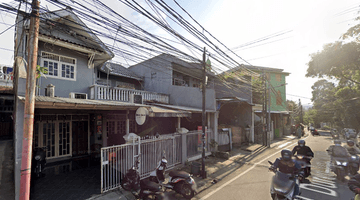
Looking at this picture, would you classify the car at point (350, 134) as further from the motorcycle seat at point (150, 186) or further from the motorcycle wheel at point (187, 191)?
the motorcycle seat at point (150, 186)

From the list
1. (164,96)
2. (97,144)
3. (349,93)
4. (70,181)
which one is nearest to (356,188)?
(70,181)

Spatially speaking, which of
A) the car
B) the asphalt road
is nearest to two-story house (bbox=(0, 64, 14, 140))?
the asphalt road

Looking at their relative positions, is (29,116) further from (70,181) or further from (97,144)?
(97,144)

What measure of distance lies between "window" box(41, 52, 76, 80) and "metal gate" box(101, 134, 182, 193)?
19.1ft

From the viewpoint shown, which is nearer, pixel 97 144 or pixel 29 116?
pixel 29 116

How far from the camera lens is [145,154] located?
6723 mm

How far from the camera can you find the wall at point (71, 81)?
8495 millimetres

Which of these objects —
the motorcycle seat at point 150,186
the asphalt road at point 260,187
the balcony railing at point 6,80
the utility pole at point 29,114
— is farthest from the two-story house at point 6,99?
the asphalt road at point 260,187

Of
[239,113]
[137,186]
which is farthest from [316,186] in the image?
[239,113]

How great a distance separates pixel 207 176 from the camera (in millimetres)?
7379

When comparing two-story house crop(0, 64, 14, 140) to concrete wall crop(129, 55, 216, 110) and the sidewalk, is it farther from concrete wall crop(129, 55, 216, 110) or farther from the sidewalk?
the sidewalk

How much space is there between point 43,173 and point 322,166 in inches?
543

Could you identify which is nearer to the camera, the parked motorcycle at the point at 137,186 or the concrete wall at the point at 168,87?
the parked motorcycle at the point at 137,186

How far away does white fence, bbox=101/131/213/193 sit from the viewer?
557cm
